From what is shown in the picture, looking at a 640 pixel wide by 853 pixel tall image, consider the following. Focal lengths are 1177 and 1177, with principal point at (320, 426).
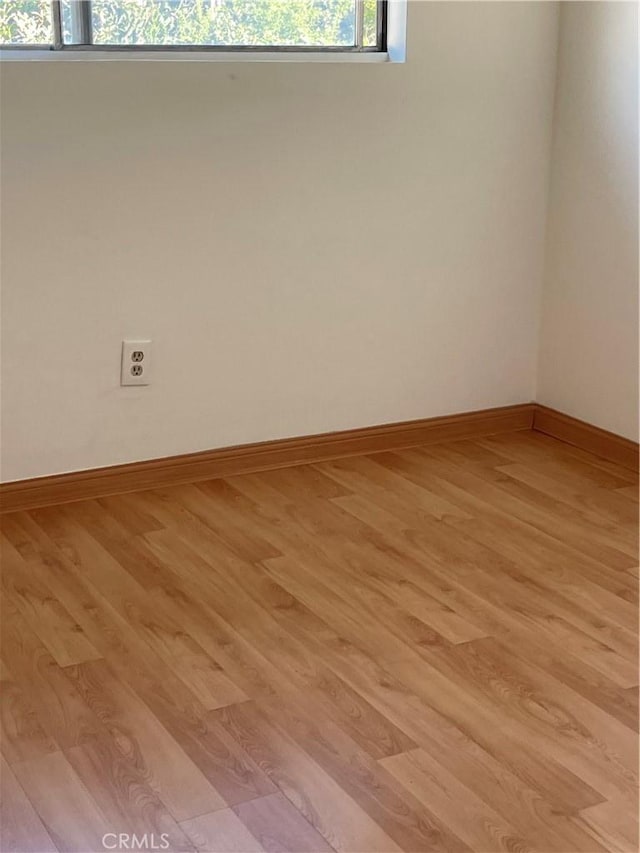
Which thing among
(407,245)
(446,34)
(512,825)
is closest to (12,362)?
(407,245)

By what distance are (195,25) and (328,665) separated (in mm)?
1616

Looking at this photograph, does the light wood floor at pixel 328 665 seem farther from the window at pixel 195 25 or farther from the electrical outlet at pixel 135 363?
the window at pixel 195 25

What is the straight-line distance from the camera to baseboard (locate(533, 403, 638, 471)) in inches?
125

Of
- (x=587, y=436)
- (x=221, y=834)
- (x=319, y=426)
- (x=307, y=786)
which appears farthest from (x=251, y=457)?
(x=221, y=834)

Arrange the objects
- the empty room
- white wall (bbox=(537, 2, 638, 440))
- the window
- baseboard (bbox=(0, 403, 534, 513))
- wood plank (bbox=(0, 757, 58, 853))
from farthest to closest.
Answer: white wall (bbox=(537, 2, 638, 440)) → baseboard (bbox=(0, 403, 534, 513)) → the window → the empty room → wood plank (bbox=(0, 757, 58, 853))

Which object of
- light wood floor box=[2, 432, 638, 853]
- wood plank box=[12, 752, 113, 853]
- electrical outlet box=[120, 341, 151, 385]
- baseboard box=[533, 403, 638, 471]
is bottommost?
light wood floor box=[2, 432, 638, 853]

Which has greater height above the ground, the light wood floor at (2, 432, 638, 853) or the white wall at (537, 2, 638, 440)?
the white wall at (537, 2, 638, 440)

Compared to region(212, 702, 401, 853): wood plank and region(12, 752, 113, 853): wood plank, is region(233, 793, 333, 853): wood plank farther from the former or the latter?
region(12, 752, 113, 853): wood plank

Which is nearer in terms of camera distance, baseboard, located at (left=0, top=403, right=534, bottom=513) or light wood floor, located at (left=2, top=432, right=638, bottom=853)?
light wood floor, located at (left=2, top=432, right=638, bottom=853)

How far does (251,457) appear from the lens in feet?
10.1

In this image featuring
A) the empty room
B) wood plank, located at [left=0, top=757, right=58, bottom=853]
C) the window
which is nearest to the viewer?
wood plank, located at [left=0, top=757, right=58, bottom=853]

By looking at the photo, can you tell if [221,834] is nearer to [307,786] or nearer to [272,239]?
[307,786]

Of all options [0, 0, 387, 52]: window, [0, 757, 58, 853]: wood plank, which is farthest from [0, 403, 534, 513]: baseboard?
[0, 757, 58, 853]: wood plank

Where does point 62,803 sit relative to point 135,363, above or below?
below
